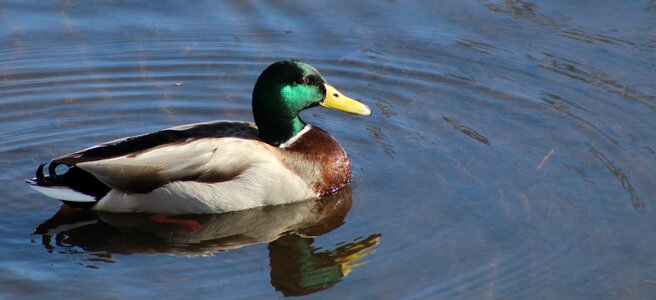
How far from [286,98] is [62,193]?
181cm

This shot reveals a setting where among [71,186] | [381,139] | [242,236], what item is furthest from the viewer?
[381,139]

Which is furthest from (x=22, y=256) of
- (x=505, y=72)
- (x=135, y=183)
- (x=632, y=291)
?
(x=505, y=72)

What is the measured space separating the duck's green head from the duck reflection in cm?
60

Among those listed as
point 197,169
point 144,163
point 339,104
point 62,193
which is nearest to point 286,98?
point 339,104

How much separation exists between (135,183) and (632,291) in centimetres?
358

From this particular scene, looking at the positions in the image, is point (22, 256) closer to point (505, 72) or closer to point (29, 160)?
point (29, 160)

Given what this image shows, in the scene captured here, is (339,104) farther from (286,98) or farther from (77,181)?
(77,181)

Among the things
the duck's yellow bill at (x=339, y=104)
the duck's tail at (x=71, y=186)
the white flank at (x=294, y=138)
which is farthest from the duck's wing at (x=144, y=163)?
the duck's yellow bill at (x=339, y=104)

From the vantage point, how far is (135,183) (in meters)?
8.76

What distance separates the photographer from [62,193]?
340 inches

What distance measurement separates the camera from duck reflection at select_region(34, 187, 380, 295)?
8016 mm

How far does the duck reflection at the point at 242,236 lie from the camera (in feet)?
26.3

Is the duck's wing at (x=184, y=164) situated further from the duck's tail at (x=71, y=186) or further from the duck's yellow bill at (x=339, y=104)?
the duck's yellow bill at (x=339, y=104)

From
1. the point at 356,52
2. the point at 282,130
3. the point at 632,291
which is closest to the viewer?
the point at 632,291
